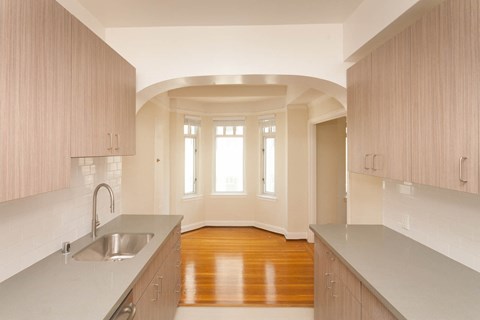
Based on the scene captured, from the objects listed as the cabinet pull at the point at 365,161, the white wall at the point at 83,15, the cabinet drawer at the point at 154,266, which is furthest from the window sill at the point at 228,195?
the cabinet pull at the point at 365,161

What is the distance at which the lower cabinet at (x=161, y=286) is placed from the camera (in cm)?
177

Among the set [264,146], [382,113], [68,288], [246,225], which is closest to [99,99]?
[68,288]

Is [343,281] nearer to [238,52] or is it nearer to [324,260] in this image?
[324,260]

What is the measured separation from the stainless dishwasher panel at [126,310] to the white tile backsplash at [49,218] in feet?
2.05

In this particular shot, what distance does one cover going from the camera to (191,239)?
5.49m

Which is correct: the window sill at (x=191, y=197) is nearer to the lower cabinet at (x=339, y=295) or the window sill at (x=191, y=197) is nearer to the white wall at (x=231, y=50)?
the white wall at (x=231, y=50)

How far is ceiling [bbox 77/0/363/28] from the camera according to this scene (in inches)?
93.7

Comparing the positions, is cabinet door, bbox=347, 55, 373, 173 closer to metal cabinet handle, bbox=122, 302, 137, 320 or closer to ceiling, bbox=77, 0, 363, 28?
ceiling, bbox=77, 0, 363, 28

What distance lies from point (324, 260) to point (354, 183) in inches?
41.1

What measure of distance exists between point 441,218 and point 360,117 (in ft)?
2.89

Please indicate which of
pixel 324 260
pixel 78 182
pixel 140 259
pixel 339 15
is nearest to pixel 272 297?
pixel 324 260

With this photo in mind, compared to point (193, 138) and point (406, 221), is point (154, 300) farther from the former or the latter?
point (193, 138)

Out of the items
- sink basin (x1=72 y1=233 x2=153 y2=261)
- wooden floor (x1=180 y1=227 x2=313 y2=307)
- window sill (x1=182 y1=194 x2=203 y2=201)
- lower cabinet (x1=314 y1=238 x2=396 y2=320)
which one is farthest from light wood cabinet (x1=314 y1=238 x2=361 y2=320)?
window sill (x1=182 y1=194 x2=203 y2=201)

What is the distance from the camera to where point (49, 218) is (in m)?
1.91
